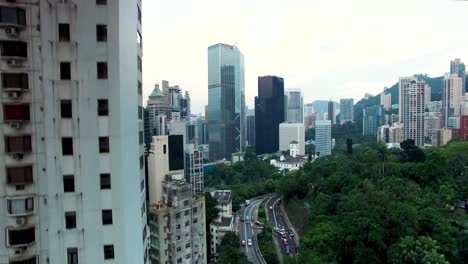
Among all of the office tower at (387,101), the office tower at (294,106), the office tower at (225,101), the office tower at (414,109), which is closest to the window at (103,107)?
the office tower at (414,109)

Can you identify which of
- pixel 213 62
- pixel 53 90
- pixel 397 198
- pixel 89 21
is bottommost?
pixel 397 198

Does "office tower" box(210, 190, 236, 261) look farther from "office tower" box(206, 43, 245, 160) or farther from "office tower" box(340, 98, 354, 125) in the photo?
"office tower" box(340, 98, 354, 125)

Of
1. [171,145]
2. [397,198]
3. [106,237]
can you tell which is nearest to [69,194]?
[106,237]

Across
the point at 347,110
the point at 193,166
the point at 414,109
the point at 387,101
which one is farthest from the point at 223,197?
the point at 347,110

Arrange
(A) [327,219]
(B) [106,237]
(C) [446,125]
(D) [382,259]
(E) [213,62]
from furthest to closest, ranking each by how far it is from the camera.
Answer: (E) [213,62], (C) [446,125], (A) [327,219], (D) [382,259], (B) [106,237]

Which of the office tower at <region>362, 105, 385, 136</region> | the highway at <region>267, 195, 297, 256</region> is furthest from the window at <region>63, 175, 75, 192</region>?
the office tower at <region>362, 105, 385, 136</region>

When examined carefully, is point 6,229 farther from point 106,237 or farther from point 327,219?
point 327,219
